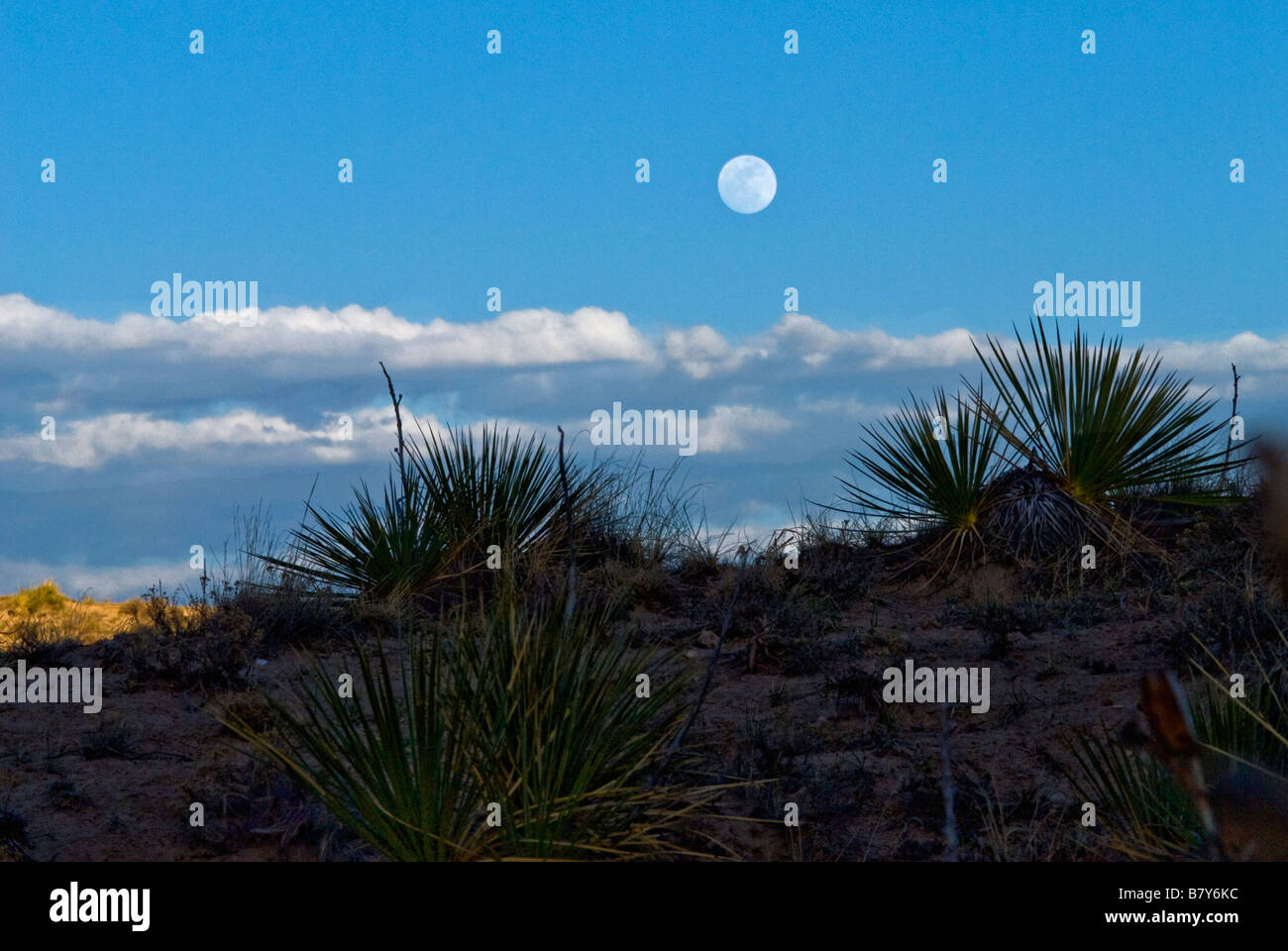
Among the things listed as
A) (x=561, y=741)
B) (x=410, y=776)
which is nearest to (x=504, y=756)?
(x=561, y=741)

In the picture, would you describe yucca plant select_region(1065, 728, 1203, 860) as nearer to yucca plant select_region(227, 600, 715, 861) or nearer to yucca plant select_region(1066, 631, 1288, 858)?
yucca plant select_region(1066, 631, 1288, 858)

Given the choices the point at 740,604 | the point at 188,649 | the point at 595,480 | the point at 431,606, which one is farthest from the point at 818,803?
the point at 595,480
